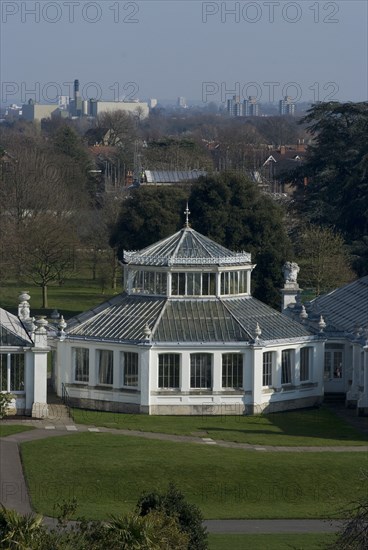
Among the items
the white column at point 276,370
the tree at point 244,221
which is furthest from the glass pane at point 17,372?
the tree at point 244,221

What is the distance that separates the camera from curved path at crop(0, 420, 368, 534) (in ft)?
140

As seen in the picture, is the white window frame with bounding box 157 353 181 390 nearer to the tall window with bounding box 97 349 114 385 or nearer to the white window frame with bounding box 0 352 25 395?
the tall window with bounding box 97 349 114 385

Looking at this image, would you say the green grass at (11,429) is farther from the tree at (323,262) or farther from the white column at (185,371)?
the tree at (323,262)

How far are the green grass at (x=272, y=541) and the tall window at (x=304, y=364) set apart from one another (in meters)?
20.1

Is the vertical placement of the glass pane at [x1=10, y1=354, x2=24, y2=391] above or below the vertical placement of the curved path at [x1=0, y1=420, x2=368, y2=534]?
above

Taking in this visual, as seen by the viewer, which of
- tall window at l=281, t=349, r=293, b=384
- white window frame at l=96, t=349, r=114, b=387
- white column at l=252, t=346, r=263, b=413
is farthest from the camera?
tall window at l=281, t=349, r=293, b=384

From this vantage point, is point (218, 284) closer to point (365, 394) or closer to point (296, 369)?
point (296, 369)

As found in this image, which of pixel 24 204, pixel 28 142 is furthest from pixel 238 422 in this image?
pixel 28 142

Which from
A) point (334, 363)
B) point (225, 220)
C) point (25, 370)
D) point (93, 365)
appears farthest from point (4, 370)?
point (225, 220)

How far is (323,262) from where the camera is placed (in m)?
89.9

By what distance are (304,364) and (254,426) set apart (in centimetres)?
587

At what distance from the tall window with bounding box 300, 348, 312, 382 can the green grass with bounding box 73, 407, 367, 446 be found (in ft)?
6.02

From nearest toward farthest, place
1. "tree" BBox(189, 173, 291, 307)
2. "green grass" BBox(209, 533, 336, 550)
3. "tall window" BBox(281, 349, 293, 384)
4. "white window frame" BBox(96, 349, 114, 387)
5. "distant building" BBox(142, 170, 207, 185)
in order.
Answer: "green grass" BBox(209, 533, 336, 550), "white window frame" BBox(96, 349, 114, 387), "tall window" BBox(281, 349, 293, 384), "tree" BBox(189, 173, 291, 307), "distant building" BBox(142, 170, 207, 185)

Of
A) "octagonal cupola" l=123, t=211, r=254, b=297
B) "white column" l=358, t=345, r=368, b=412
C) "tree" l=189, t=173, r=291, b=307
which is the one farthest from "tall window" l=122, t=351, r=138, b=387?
"tree" l=189, t=173, r=291, b=307
